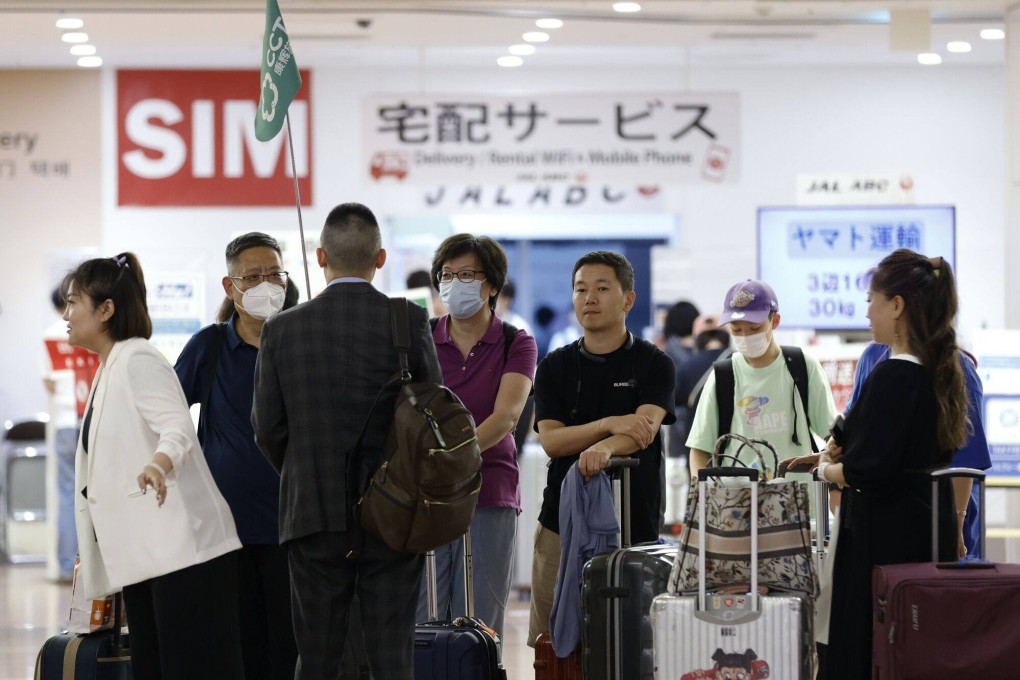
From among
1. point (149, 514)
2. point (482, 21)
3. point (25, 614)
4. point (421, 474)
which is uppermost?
point (482, 21)

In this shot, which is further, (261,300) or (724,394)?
(724,394)

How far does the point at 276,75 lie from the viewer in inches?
169

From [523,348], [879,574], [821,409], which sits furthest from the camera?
[821,409]

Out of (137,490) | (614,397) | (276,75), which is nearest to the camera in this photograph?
(137,490)

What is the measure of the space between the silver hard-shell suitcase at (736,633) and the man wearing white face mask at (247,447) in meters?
1.04

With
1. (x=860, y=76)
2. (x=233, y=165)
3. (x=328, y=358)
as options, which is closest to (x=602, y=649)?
(x=328, y=358)

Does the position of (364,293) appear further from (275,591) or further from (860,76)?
(860,76)

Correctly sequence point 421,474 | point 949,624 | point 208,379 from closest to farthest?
point 421,474, point 949,624, point 208,379

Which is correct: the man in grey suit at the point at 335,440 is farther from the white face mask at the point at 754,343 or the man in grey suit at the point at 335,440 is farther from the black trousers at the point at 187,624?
the white face mask at the point at 754,343

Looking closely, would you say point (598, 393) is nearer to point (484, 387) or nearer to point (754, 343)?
point (484, 387)

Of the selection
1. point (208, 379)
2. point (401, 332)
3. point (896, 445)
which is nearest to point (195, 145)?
point (208, 379)

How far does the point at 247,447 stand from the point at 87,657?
69cm

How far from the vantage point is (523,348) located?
4.07 metres

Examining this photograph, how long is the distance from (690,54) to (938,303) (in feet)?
25.4
